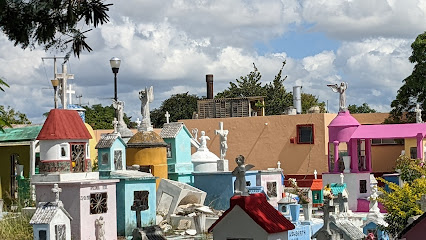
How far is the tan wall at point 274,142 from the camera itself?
146ft

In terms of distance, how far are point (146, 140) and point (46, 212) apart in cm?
850

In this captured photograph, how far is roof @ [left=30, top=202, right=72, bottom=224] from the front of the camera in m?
23.8

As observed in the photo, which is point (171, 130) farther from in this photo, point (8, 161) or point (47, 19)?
point (47, 19)

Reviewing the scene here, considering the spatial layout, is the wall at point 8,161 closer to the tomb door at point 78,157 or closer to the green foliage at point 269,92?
the tomb door at point 78,157

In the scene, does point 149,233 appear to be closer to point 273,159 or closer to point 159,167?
point 159,167

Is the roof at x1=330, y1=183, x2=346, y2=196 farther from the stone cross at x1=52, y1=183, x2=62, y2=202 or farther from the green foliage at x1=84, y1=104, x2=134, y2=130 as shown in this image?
the green foliage at x1=84, y1=104, x2=134, y2=130

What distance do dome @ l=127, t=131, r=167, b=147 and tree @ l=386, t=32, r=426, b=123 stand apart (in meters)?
17.5

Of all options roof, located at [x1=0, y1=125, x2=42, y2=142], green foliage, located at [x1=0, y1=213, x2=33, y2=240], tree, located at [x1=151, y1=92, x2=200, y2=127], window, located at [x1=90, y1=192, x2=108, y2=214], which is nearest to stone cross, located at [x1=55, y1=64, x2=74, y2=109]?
window, located at [x1=90, y1=192, x2=108, y2=214]

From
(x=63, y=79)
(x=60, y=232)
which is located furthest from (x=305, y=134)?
(x=60, y=232)

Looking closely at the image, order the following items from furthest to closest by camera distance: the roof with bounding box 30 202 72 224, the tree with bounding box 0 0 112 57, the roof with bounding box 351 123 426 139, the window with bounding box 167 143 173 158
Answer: the roof with bounding box 351 123 426 139 → the window with bounding box 167 143 173 158 → the roof with bounding box 30 202 72 224 → the tree with bounding box 0 0 112 57

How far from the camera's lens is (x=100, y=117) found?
7681 centimetres

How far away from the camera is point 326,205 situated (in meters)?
20.0

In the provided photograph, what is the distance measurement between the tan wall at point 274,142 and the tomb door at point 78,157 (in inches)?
793

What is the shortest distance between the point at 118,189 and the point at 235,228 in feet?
41.8
